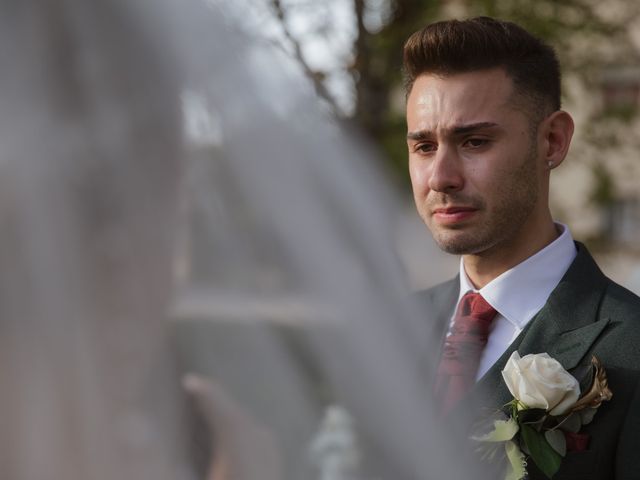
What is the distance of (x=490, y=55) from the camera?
7.21 feet

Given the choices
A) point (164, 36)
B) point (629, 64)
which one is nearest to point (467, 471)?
point (164, 36)

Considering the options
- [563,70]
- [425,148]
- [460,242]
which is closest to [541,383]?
[460,242]

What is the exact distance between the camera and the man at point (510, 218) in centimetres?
202

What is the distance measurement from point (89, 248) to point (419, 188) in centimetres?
154

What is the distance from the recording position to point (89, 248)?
636mm

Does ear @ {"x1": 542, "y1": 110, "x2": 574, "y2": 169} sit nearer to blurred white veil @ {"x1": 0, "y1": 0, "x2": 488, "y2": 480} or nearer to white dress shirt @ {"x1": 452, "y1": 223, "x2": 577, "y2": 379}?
white dress shirt @ {"x1": 452, "y1": 223, "x2": 577, "y2": 379}

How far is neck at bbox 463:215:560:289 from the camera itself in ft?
7.32

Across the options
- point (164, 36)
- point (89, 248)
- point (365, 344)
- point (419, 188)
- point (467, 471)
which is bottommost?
point (419, 188)

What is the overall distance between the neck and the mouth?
18cm

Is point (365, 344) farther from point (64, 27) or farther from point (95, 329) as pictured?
point (64, 27)

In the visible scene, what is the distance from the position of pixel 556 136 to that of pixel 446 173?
1.31 feet

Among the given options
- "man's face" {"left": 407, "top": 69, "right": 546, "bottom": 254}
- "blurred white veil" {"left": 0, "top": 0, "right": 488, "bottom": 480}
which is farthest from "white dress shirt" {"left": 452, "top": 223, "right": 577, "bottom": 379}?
"blurred white veil" {"left": 0, "top": 0, "right": 488, "bottom": 480}

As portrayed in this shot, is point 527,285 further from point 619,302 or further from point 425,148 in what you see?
point 425,148

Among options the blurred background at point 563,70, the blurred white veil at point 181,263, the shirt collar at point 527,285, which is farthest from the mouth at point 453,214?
the blurred background at point 563,70
